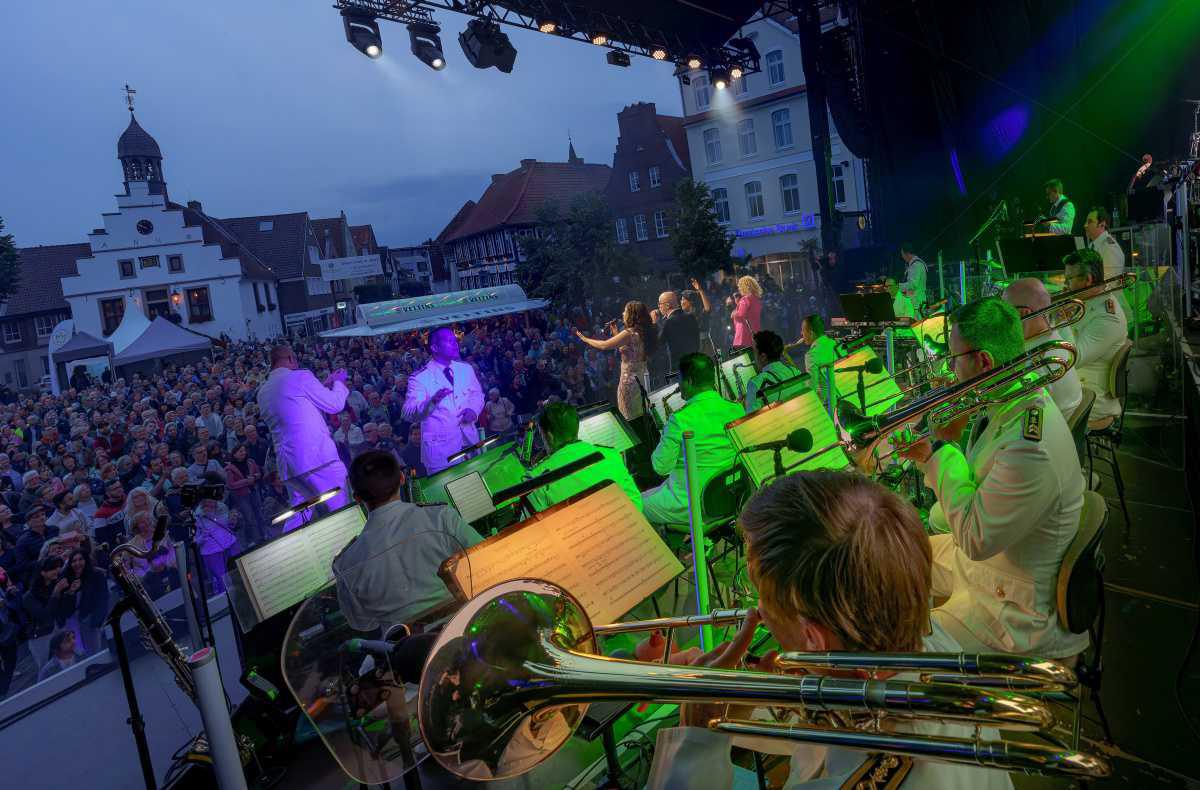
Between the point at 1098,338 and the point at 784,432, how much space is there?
9.97ft

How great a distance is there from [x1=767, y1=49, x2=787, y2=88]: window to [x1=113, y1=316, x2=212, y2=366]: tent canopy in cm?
1250

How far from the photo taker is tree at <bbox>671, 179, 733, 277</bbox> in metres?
13.3

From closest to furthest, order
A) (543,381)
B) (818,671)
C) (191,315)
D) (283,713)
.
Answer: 1. (818,671)
2. (283,713)
3. (191,315)
4. (543,381)

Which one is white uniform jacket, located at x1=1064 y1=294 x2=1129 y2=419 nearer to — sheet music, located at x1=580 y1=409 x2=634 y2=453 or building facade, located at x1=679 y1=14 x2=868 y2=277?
sheet music, located at x1=580 y1=409 x2=634 y2=453

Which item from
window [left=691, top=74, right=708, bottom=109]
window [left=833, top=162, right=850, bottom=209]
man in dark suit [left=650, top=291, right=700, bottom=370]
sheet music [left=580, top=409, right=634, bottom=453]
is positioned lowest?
sheet music [left=580, top=409, right=634, bottom=453]

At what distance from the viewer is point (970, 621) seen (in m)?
2.48

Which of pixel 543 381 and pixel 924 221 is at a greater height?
pixel 924 221

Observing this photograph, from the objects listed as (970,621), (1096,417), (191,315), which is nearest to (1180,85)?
(1096,417)

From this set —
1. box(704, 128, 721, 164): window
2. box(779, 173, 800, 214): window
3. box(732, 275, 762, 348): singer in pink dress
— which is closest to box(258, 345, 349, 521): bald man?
box(732, 275, 762, 348): singer in pink dress

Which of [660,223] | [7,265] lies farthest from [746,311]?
[7,265]

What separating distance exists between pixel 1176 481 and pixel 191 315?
8.52 m

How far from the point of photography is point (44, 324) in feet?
18.2

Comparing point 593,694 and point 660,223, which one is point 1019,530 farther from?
point 660,223

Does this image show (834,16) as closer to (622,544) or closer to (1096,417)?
(1096,417)
